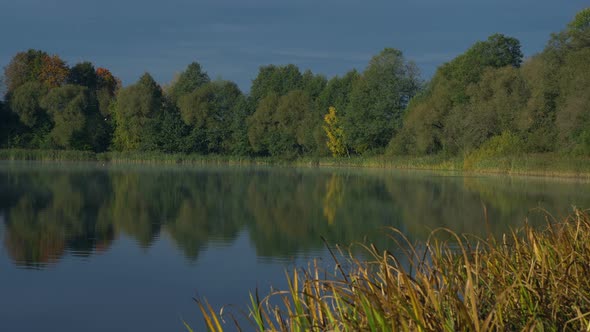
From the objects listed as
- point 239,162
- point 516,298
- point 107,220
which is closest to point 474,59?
point 239,162

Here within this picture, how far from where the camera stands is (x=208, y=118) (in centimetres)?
7356

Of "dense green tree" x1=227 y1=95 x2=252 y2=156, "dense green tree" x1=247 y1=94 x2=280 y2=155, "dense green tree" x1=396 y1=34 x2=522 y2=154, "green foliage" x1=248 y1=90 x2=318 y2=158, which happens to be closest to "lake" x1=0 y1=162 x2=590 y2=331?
"dense green tree" x1=396 y1=34 x2=522 y2=154

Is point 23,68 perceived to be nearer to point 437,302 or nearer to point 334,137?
point 334,137

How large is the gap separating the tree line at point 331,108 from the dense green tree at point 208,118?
115 millimetres

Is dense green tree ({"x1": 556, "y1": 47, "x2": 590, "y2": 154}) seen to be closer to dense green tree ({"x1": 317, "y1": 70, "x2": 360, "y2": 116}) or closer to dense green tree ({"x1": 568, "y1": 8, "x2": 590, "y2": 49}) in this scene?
dense green tree ({"x1": 568, "y1": 8, "x2": 590, "y2": 49})

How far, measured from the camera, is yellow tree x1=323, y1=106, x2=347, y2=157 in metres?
64.8

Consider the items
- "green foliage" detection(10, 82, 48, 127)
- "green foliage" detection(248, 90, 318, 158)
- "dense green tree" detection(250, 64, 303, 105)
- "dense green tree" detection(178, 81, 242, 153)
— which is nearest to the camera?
"green foliage" detection(248, 90, 318, 158)

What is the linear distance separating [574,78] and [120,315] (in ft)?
122

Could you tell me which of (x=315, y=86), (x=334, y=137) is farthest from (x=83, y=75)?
(x=334, y=137)

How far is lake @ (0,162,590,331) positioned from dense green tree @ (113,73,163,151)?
4478cm

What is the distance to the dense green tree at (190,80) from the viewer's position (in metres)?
82.8

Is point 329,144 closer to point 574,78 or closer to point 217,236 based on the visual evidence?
point 574,78

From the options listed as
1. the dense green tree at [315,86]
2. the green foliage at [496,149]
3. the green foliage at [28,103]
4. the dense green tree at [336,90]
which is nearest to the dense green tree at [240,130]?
the dense green tree at [315,86]

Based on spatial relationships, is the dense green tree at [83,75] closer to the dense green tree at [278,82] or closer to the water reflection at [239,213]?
the dense green tree at [278,82]
